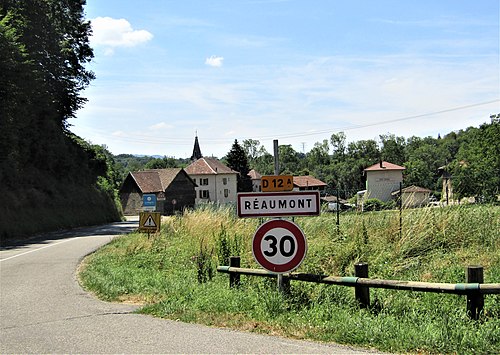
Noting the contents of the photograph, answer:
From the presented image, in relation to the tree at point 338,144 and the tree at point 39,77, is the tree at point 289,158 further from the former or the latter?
the tree at point 39,77

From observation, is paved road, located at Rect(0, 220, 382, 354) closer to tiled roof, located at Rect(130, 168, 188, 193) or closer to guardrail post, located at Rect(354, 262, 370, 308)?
guardrail post, located at Rect(354, 262, 370, 308)

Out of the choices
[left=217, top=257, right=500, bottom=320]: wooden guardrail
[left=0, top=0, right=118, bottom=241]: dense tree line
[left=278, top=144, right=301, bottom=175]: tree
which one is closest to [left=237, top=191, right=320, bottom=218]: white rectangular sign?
[left=217, top=257, right=500, bottom=320]: wooden guardrail

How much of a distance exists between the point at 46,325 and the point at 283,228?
3.74 m

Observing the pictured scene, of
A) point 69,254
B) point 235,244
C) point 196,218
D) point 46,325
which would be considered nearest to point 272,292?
point 46,325

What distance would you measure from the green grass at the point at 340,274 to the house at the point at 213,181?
293 ft

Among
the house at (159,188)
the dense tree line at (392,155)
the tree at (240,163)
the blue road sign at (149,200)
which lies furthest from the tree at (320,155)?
the blue road sign at (149,200)

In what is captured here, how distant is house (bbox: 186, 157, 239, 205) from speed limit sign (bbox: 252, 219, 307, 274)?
99001 mm

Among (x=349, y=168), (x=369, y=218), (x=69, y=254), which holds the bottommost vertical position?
(x=69, y=254)

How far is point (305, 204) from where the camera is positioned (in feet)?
26.9

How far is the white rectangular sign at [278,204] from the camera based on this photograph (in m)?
8.18

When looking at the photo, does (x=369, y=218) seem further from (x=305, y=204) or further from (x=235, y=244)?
(x=305, y=204)

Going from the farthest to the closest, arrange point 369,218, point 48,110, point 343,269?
point 48,110 < point 369,218 < point 343,269

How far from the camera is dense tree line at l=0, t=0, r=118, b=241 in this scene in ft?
108

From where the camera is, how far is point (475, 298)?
6.87m
